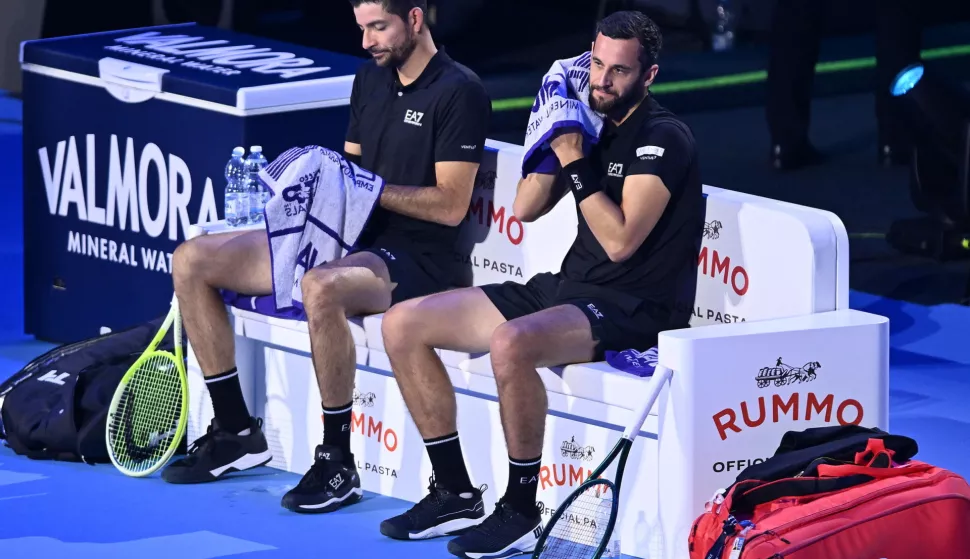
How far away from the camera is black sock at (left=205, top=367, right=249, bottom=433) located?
5770 mm

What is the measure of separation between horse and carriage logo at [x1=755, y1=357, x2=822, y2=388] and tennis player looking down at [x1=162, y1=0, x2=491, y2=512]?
1273mm

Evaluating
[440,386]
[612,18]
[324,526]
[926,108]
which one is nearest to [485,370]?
[440,386]

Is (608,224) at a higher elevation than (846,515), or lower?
higher

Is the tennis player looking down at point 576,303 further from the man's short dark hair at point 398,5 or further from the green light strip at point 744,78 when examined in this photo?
the green light strip at point 744,78

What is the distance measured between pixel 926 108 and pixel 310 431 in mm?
3506

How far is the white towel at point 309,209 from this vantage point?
5.59 meters

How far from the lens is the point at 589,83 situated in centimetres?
519

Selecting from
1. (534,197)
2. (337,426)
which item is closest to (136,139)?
(337,426)

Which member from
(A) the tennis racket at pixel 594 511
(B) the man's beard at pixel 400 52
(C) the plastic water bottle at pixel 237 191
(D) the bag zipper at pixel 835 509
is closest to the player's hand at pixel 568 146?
(A) the tennis racket at pixel 594 511

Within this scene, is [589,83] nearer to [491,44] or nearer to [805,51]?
[805,51]

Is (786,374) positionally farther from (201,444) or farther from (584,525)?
(201,444)

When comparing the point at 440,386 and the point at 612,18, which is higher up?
the point at 612,18

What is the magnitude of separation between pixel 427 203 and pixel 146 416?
44.6 inches

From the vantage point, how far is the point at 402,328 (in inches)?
205
